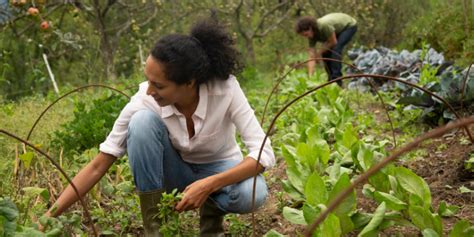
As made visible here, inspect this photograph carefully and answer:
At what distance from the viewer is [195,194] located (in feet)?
7.71

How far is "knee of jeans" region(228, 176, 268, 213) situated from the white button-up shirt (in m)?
0.12

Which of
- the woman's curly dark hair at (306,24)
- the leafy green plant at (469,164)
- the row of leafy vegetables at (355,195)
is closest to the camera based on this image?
the row of leafy vegetables at (355,195)

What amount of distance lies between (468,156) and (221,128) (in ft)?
4.73

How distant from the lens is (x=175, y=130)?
2.63m

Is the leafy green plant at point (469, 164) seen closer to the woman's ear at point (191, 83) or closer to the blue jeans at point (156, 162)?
the blue jeans at point (156, 162)

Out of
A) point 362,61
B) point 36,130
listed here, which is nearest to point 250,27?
point 362,61

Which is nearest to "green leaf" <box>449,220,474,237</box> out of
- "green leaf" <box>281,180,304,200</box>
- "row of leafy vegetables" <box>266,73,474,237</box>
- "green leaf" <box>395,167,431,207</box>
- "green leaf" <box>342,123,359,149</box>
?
"row of leafy vegetables" <box>266,73,474,237</box>

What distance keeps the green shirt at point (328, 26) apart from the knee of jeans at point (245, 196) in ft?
17.3

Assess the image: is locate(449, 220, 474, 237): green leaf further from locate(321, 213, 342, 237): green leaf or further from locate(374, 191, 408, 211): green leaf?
locate(321, 213, 342, 237): green leaf

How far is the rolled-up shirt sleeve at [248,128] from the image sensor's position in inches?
98.4

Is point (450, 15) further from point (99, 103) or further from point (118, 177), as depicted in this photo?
point (118, 177)

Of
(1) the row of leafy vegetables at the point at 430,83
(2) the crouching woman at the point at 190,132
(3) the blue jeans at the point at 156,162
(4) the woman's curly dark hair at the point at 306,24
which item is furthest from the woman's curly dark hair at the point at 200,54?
(4) the woman's curly dark hair at the point at 306,24

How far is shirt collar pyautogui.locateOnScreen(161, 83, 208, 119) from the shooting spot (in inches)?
102

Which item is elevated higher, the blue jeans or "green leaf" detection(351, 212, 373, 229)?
the blue jeans
